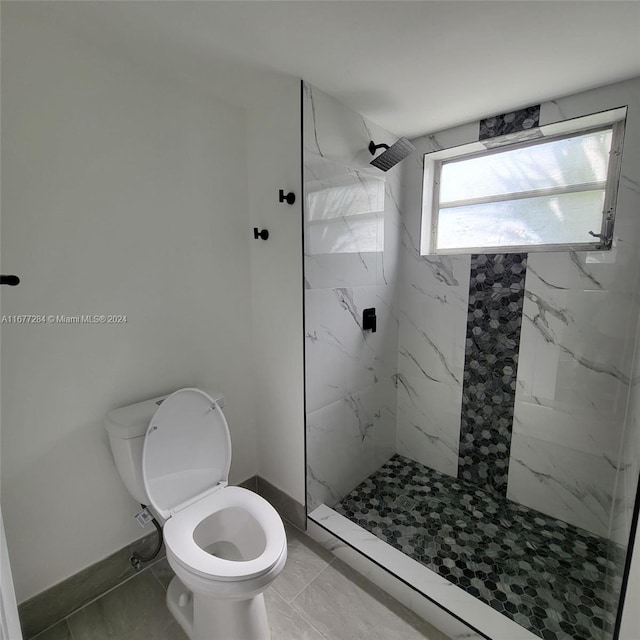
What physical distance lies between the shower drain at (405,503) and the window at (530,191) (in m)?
1.53

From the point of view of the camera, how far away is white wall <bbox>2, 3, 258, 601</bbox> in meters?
1.14

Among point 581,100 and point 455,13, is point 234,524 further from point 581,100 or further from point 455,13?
point 581,100

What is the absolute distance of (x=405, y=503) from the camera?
191 cm

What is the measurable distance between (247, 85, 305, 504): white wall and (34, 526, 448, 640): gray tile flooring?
379mm

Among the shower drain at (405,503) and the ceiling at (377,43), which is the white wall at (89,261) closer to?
the ceiling at (377,43)

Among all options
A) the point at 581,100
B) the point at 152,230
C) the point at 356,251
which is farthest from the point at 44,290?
the point at 581,100

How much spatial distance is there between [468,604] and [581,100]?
88.2 inches

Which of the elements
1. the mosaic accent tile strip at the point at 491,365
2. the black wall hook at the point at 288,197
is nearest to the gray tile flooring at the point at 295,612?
the mosaic accent tile strip at the point at 491,365

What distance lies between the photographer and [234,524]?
4.48 feet

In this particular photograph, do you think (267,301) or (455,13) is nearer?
(455,13)

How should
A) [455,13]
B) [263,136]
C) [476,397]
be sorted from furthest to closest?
[476,397]
[263,136]
[455,13]

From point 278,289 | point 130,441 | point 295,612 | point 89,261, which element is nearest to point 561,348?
point 278,289

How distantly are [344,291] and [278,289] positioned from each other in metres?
0.37

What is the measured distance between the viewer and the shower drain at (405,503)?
1.88 metres
